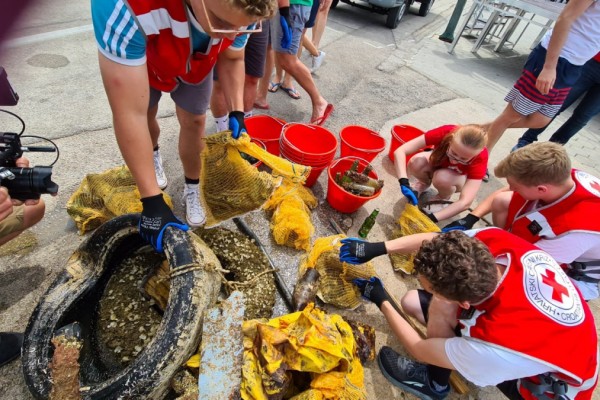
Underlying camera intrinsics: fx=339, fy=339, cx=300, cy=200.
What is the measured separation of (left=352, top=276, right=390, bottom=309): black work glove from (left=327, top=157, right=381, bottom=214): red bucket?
0.70 meters

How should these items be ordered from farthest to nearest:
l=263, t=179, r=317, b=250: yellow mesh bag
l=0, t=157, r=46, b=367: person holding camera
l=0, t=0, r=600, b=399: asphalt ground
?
l=263, t=179, r=317, b=250: yellow mesh bag < l=0, t=0, r=600, b=399: asphalt ground < l=0, t=157, r=46, b=367: person holding camera

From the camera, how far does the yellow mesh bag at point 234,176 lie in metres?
1.92

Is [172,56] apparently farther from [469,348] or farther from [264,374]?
[469,348]

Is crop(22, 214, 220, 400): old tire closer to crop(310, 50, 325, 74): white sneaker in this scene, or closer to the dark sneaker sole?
the dark sneaker sole

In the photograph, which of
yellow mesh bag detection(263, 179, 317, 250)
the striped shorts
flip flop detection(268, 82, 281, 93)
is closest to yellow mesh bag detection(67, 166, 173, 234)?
yellow mesh bag detection(263, 179, 317, 250)

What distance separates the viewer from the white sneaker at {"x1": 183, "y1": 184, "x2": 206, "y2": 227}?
2.48m

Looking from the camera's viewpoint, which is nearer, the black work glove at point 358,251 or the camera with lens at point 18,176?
the camera with lens at point 18,176

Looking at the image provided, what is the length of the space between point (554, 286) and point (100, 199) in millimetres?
2576


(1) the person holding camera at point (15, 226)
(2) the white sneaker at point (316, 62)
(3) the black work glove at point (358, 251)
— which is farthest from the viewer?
(2) the white sneaker at point (316, 62)

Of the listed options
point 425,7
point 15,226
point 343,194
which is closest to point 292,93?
point 343,194

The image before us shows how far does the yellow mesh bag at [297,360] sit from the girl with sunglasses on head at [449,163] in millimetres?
1622

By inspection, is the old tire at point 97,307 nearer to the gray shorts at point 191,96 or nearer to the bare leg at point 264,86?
the gray shorts at point 191,96

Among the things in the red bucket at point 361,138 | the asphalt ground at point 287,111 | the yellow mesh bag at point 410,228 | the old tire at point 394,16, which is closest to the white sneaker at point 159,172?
the asphalt ground at point 287,111

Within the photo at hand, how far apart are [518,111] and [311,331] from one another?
9.82 ft
